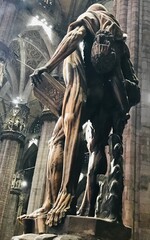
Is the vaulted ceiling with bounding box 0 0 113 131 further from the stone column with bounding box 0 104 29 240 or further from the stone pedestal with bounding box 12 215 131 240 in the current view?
the stone pedestal with bounding box 12 215 131 240

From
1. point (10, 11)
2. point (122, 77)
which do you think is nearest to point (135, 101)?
point (122, 77)

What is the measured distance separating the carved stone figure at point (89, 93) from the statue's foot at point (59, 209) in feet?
0.18

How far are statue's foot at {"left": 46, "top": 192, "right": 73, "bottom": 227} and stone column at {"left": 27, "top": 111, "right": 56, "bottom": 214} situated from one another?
8018mm

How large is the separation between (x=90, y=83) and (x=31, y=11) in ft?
34.8

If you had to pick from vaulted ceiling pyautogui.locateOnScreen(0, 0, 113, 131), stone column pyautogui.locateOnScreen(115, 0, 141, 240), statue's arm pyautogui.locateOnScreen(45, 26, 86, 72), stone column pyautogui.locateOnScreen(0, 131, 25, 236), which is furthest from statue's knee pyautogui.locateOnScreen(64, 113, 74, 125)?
stone column pyautogui.locateOnScreen(0, 131, 25, 236)

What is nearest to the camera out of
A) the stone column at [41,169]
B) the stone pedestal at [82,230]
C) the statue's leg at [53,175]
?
the stone pedestal at [82,230]

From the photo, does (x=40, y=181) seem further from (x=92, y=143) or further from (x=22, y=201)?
(x=92, y=143)

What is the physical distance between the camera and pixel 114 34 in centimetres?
238

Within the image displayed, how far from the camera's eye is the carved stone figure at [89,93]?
2.06 metres

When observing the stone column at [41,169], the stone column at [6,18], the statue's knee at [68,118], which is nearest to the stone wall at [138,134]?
the statue's knee at [68,118]

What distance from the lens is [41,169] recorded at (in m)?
11.1

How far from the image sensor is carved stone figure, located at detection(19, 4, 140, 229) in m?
2.06

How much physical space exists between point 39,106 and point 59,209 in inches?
625

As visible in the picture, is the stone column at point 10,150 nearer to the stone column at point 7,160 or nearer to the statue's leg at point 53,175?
the stone column at point 7,160
